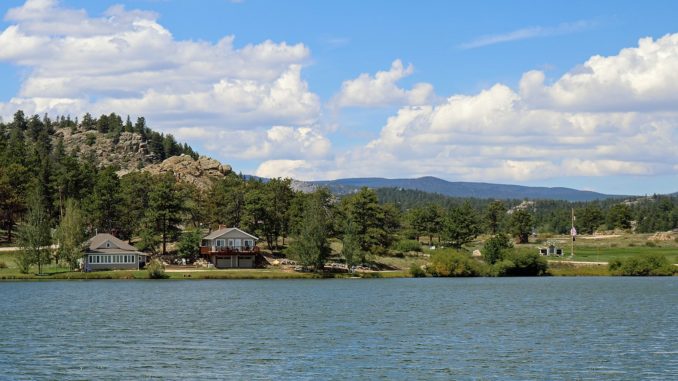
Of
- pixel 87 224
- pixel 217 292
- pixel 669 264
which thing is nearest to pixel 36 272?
pixel 87 224

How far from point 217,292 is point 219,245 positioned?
4465 centimetres

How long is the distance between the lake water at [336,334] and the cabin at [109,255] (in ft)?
109

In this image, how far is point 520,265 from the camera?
5650 inches

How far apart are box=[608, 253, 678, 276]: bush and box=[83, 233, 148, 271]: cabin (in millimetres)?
79943

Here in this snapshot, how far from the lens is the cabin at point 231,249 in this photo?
470ft

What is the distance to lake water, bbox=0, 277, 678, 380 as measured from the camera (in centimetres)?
4338

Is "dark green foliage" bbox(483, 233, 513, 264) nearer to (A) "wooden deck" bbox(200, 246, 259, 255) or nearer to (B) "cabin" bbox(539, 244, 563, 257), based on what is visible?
(A) "wooden deck" bbox(200, 246, 259, 255)

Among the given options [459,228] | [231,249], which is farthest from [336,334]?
[459,228]

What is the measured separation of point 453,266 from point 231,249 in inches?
1441

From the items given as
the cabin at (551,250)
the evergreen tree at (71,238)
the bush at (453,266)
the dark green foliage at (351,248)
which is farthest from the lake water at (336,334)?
the cabin at (551,250)

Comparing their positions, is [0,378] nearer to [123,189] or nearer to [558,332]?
[558,332]

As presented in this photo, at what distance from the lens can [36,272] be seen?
4958 inches

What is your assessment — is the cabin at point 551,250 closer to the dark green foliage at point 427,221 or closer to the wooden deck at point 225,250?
the dark green foliage at point 427,221

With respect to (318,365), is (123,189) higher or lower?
higher
